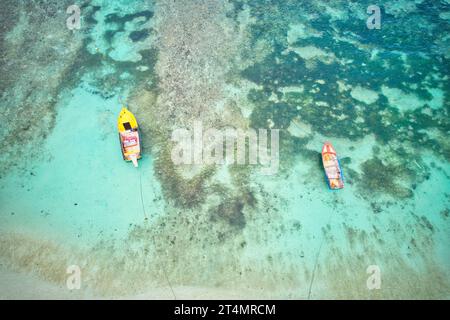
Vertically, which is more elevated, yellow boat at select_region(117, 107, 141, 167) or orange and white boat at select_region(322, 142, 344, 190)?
yellow boat at select_region(117, 107, 141, 167)

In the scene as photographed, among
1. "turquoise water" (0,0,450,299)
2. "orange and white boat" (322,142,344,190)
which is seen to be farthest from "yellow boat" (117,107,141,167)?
"orange and white boat" (322,142,344,190)

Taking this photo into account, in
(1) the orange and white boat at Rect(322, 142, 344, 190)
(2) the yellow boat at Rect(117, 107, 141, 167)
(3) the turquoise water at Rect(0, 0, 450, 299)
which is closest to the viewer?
(3) the turquoise water at Rect(0, 0, 450, 299)

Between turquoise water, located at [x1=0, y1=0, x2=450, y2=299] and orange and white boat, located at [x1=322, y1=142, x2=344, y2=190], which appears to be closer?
turquoise water, located at [x1=0, y1=0, x2=450, y2=299]

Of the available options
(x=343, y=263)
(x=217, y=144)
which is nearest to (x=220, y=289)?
(x=343, y=263)

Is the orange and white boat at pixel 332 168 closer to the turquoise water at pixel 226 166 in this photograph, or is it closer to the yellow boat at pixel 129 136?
the turquoise water at pixel 226 166

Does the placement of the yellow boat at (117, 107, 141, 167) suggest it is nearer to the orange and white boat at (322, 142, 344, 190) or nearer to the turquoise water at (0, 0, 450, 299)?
the turquoise water at (0, 0, 450, 299)

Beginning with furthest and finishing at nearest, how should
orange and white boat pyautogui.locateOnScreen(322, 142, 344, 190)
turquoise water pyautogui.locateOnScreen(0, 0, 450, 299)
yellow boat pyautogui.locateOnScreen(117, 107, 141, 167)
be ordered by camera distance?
yellow boat pyautogui.locateOnScreen(117, 107, 141, 167) < orange and white boat pyautogui.locateOnScreen(322, 142, 344, 190) < turquoise water pyautogui.locateOnScreen(0, 0, 450, 299)

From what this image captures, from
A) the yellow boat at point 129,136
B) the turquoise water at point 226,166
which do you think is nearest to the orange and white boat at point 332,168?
the turquoise water at point 226,166
